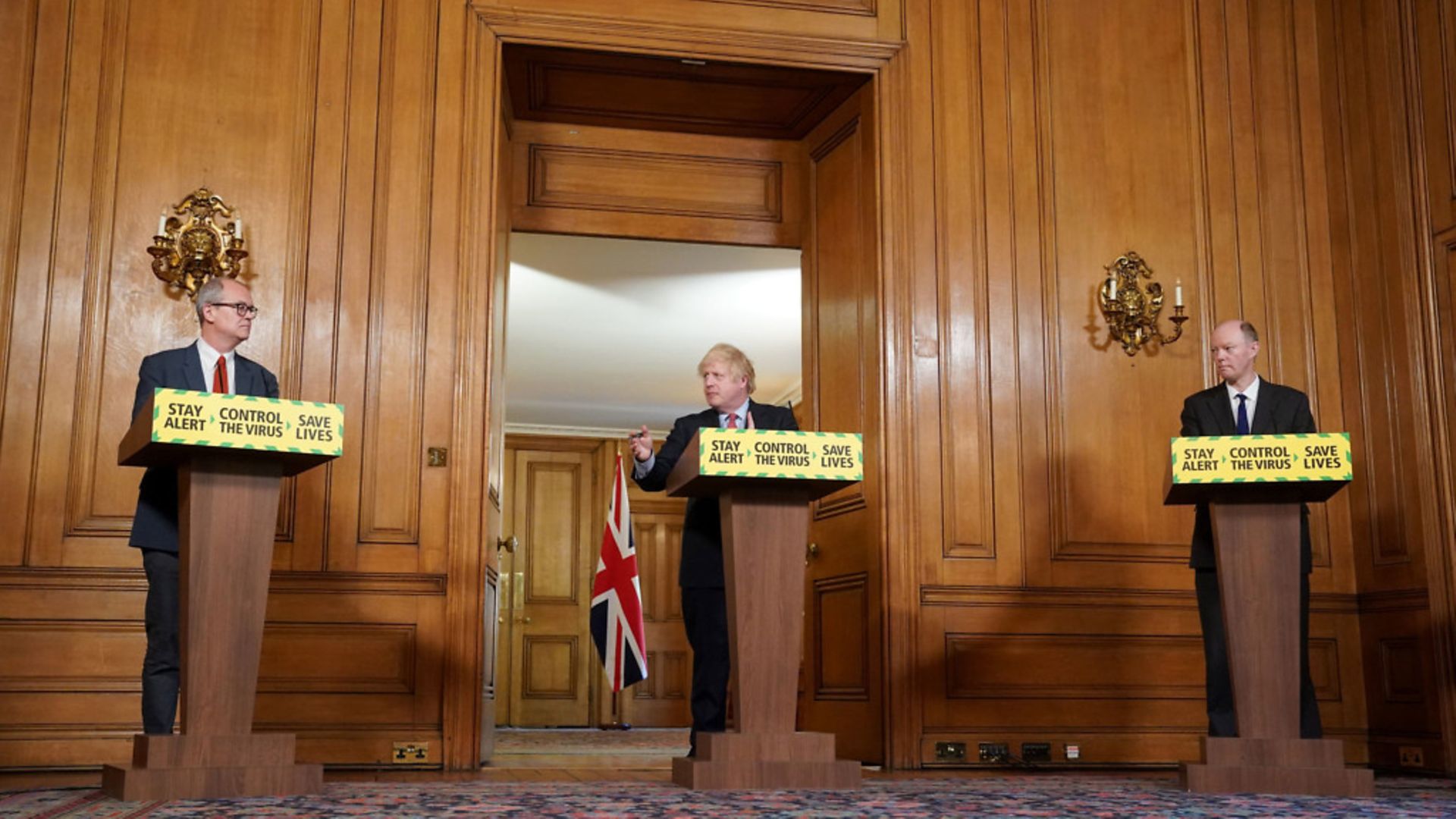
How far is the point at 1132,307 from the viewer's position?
5.62m

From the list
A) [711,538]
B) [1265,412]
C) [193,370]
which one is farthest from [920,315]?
[193,370]

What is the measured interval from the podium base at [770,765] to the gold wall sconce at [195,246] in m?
2.55

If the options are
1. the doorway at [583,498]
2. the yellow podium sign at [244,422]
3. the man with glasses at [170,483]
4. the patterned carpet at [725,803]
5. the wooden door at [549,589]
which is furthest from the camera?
the wooden door at [549,589]

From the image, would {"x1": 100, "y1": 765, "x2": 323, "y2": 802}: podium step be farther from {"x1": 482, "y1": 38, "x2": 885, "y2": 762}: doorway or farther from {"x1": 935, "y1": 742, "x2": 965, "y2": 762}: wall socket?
{"x1": 935, "y1": 742, "x2": 965, "y2": 762}: wall socket

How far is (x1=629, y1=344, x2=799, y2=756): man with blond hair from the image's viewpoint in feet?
13.7

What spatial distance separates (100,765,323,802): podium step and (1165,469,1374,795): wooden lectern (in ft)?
7.64

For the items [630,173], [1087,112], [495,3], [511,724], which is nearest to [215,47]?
[495,3]

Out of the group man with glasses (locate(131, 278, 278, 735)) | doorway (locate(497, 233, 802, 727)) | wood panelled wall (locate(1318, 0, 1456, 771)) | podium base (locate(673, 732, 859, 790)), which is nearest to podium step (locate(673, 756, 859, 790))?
podium base (locate(673, 732, 859, 790))

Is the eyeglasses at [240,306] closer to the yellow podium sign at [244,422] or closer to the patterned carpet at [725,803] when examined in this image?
the yellow podium sign at [244,422]

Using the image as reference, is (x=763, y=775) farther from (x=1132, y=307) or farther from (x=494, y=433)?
(x=1132, y=307)

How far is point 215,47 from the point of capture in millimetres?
5199

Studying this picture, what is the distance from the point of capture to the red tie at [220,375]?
146 inches

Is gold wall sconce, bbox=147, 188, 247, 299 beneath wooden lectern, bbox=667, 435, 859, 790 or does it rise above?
above

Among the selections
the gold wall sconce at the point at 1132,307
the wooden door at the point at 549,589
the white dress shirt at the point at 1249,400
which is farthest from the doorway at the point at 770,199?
the wooden door at the point at 549,589
